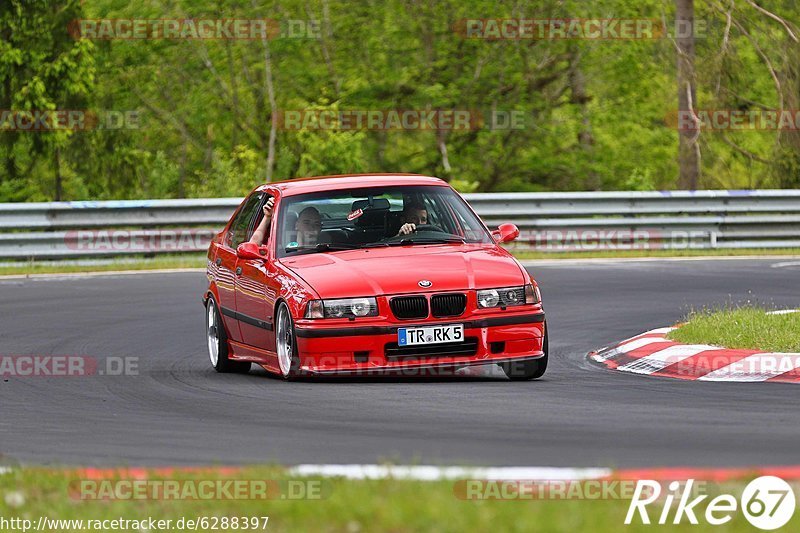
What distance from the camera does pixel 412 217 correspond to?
39.6ft

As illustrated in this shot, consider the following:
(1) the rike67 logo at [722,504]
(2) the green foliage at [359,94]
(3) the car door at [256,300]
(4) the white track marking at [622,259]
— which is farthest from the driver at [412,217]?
(2) the green foliage at [359,94]

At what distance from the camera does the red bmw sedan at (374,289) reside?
10.7 metres

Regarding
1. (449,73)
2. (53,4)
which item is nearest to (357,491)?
(53,4)

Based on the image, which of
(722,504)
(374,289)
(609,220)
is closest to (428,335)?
(374,289)

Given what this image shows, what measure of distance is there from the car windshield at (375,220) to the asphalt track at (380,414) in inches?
42.6

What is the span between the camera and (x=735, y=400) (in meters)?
9.46

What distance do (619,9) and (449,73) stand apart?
4000 mm

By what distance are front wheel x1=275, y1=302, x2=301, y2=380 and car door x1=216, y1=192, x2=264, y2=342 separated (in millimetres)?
1039

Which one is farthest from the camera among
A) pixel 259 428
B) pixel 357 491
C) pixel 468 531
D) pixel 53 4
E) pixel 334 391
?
pixel 53 4

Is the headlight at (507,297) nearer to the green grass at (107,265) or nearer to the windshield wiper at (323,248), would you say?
the windshield wiper at (323,248)

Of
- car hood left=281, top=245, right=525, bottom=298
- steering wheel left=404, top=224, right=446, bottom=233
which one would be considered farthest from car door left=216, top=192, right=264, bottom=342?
steering wheel left=404, top=224, right=446, bottom=233

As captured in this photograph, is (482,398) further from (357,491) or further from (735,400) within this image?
(357,491)

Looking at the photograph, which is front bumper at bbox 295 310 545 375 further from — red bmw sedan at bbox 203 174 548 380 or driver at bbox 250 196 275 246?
driver at bbox 250 196 275 246

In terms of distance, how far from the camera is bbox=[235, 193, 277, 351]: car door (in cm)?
1154
